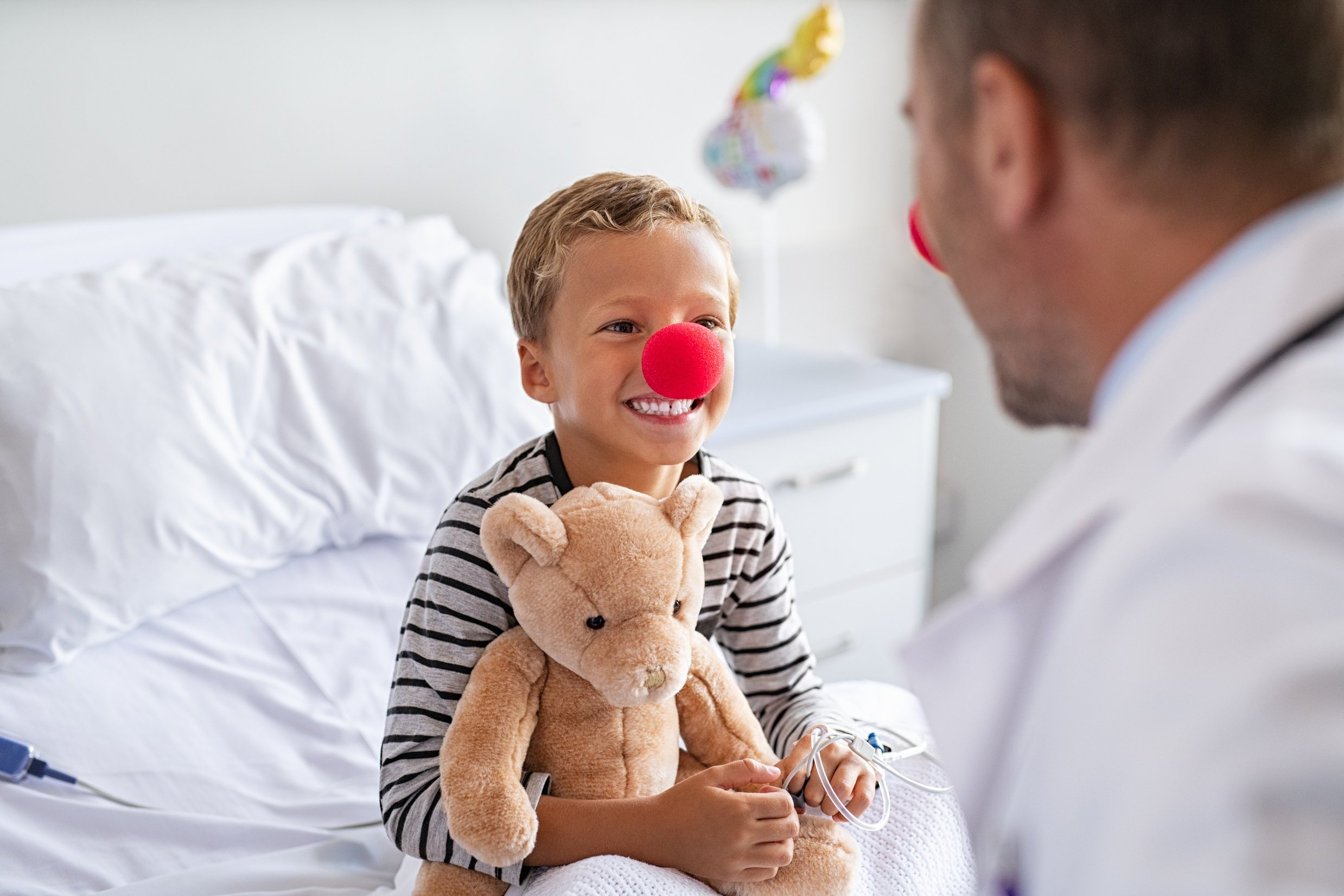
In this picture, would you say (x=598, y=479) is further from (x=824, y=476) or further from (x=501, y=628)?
(x=824, y=476)

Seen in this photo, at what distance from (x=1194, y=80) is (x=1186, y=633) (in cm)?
27

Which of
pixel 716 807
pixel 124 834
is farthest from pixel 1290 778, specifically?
pixel 124 834

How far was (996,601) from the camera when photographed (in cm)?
60

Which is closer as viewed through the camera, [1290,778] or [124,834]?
[1290,778]

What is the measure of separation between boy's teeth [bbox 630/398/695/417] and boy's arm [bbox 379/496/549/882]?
0.49ft

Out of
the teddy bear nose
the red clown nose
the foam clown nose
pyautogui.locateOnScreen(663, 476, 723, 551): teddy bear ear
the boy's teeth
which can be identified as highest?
the foam clown nose

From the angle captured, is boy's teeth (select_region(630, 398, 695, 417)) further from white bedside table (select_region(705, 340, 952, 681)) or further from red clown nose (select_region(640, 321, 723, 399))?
white bedside table (select_region(705, 340, 952, 681))

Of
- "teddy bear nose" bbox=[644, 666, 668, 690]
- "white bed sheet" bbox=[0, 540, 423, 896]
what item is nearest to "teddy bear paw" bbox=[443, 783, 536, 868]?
"teddy bear nose" bbox=[644, 666, 668, 690]

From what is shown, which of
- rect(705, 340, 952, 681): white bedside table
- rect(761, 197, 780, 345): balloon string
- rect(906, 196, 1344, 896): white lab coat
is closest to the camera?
rect(906, 196, 1344, 896): white lab coat

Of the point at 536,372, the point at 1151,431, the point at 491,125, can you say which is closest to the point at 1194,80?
the point at 1151,431

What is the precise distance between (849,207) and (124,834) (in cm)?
177

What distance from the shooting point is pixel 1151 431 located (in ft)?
1.79

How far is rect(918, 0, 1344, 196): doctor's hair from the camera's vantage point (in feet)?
1.75

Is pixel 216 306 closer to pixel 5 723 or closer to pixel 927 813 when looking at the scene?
pixel 5 723
